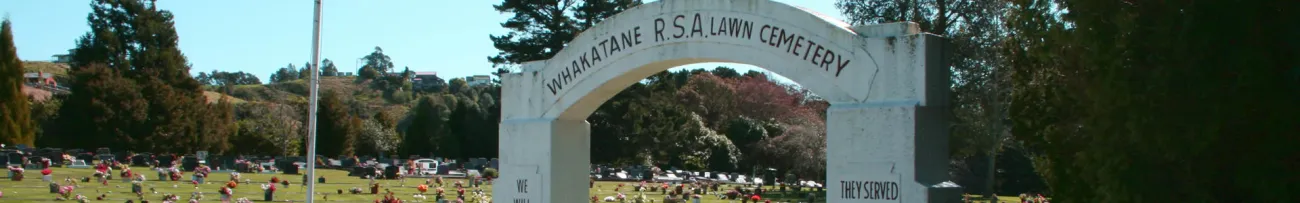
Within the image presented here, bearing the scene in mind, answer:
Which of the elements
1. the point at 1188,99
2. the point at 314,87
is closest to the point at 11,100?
the point at 314,87

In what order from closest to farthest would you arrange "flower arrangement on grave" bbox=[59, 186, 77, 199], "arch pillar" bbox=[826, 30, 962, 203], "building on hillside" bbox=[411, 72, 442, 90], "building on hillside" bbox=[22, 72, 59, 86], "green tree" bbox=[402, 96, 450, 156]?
"arch pillar" bbox=[826, 30, 962, 203], "flower arrangement on grave" bbox=[59, 186, 77, 199], "green tree" bbox=[402, 96, 450, 156], "building on hillside" bbox=[22, 72, 59, 86], "building on hillside" bbox=[411, 72, 442, 90]

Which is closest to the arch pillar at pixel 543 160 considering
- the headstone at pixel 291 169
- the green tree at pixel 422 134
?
the headstone at pixel 291 169

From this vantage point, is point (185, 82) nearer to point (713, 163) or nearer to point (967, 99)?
point (713, 163)

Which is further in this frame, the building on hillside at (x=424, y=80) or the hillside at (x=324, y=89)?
the building on hillside at (x=424, y=80)

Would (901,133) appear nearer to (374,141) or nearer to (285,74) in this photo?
(374,141)

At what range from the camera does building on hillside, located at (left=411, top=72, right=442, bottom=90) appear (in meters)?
132

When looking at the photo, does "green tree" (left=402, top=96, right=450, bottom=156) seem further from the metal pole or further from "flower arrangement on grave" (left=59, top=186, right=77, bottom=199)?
the metal pole

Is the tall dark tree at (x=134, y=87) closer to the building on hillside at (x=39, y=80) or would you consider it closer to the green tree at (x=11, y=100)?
the green tree at (x=11, y=100)

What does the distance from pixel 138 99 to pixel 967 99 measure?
32741mm

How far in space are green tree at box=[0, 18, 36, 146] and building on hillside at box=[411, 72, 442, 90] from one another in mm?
85081

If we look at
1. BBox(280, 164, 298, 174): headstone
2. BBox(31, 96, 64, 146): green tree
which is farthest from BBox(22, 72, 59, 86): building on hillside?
BBox(280, 164, 298, 174): headstone

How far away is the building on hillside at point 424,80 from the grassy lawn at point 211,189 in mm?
101279

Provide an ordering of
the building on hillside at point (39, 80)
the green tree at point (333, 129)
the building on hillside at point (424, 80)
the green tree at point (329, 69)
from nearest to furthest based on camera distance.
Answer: the green tree at point (333, 129) < the building on hillside at point (39, 80) < the building on hillside at point (424, 80) < the green tree at point (329, 69)

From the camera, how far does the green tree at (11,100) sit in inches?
1639
